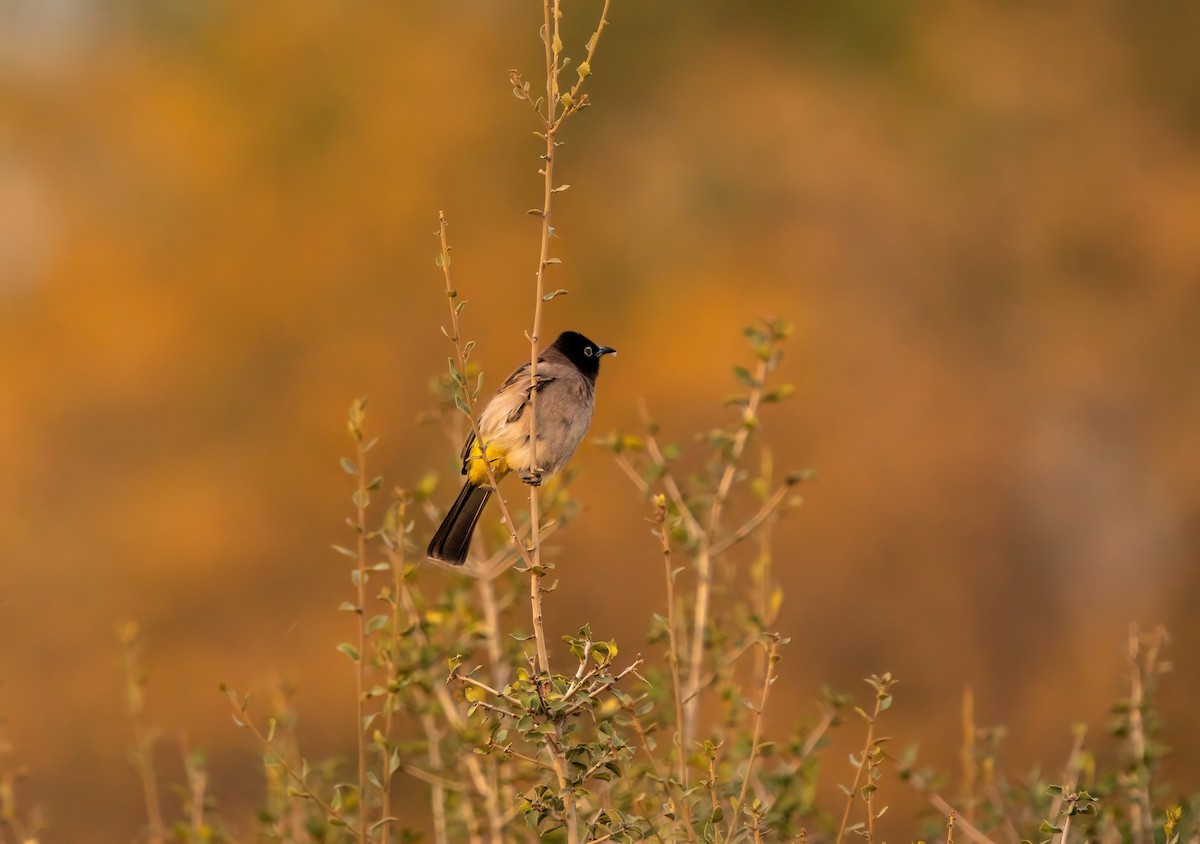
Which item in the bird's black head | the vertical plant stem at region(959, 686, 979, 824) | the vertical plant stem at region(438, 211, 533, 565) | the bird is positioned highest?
the bird's black head

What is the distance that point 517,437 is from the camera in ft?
15.2

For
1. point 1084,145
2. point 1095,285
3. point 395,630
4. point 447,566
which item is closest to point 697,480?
point 447,566

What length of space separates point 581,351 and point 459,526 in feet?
3.72

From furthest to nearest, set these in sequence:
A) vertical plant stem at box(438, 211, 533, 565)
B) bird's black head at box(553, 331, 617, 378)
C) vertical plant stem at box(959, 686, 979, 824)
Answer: bird's black head at box(553, 331, 617, 378) < vertical plant stem at box(959, 686, 979, 824) < vertical plant stem at box(438, 211, 533, 565)

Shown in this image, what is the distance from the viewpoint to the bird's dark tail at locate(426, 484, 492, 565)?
4.31 meters

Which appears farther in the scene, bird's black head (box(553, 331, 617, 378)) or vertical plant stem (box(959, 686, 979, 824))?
bird's black head (box(553, 331, 617, 378))

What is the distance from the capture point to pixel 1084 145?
17234mm

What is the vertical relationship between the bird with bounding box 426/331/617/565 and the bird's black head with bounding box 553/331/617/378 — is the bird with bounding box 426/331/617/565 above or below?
below

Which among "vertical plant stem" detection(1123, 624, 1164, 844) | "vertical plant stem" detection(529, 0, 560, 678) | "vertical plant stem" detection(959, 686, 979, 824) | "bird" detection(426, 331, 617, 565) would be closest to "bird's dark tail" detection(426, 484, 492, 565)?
"bird" detection(426, 331, 617, 565)

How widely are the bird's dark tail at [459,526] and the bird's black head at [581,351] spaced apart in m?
0.84

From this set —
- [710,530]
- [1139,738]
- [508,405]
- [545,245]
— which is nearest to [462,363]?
[545,245]

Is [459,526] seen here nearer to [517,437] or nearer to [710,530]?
[517,437]

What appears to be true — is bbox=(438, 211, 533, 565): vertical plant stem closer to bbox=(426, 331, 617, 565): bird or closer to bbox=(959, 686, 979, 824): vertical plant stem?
bbox=(959, 686, 979, 824): vertical plant stem

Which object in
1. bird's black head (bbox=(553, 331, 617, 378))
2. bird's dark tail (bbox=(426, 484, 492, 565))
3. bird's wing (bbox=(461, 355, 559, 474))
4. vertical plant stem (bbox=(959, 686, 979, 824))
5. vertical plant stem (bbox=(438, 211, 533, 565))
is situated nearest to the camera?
vertical plant stem (bbox=(438, 211, 533, 565))
